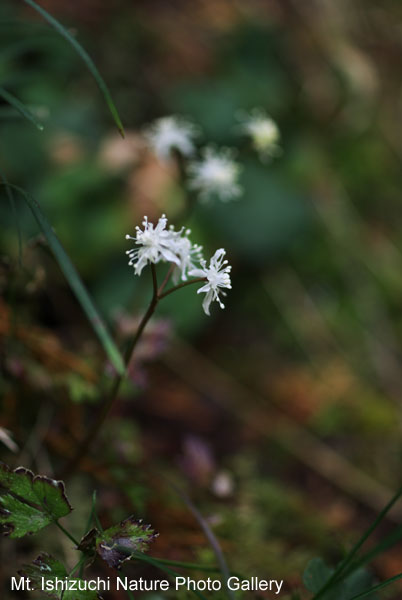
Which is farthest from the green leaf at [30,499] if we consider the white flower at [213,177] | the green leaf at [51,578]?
the white flower at [213,177]

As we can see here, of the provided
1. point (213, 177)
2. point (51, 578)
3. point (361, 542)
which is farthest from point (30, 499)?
point (213, 177)

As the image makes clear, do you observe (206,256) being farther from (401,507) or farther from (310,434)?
(401,507)

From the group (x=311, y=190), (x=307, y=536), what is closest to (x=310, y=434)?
(x=307, y=536)

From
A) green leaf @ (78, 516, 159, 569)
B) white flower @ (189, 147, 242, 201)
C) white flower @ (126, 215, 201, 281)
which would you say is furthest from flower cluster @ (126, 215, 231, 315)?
white flower @ (189, 147, 242, 201)

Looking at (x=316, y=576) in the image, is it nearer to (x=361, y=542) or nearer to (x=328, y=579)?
(x=328, y=579)

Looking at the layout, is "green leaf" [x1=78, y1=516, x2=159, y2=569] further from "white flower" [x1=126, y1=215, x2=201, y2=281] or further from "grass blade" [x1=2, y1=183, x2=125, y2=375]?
"white flower" [x1=126, y1=215, x2=201, y2=281]

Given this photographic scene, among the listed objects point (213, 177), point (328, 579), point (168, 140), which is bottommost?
point (328, 579)
